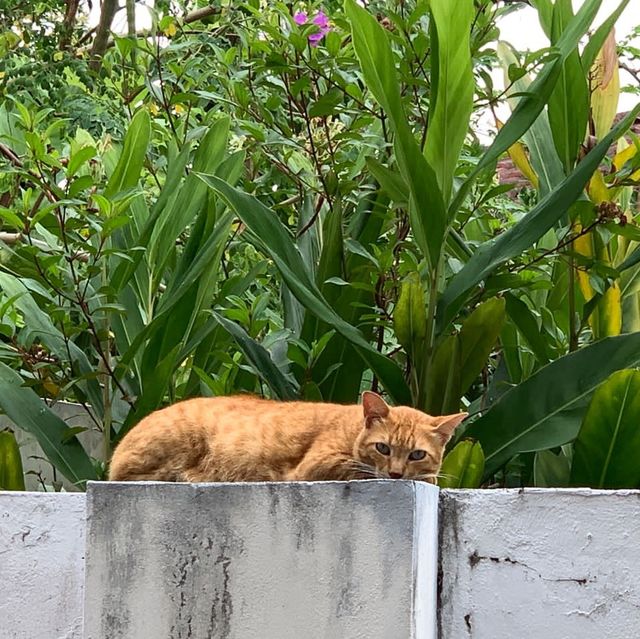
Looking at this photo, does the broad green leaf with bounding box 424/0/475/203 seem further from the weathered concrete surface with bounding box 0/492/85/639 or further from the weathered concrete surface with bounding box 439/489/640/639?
the weathered concrete surface with bounding box 0/492/85/639

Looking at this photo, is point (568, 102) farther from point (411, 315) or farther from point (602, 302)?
point (411, 315)

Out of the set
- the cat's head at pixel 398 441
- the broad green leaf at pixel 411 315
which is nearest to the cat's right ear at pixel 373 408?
the cat's head at pixel 398 441

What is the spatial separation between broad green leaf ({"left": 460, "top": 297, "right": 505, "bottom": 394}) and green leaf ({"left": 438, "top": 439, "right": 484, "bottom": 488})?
263 millimetres

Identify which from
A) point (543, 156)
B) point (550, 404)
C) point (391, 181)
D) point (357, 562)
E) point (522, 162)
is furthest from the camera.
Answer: point (522, 162)

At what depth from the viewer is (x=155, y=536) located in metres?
1.37

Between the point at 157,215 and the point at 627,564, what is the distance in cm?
129

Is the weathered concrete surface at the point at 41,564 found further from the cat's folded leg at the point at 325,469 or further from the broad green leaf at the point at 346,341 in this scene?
the broad green leaf at the point at 346,341

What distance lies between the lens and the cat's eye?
1610 mm

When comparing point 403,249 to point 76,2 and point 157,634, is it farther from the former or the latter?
point 76,2

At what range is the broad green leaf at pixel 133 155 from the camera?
2164mm

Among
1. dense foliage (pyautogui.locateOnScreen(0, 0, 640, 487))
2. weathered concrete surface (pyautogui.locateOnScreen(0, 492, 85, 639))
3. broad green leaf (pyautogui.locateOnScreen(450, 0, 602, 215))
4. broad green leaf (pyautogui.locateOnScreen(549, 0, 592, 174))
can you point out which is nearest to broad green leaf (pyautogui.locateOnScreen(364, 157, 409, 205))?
dense foliage (pyautogui.locateOnScreen(0, 0, 640, 487))

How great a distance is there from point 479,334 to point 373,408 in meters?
0.33

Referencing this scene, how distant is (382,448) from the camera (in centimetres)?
161

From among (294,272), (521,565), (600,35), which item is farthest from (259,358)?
(600,35)
